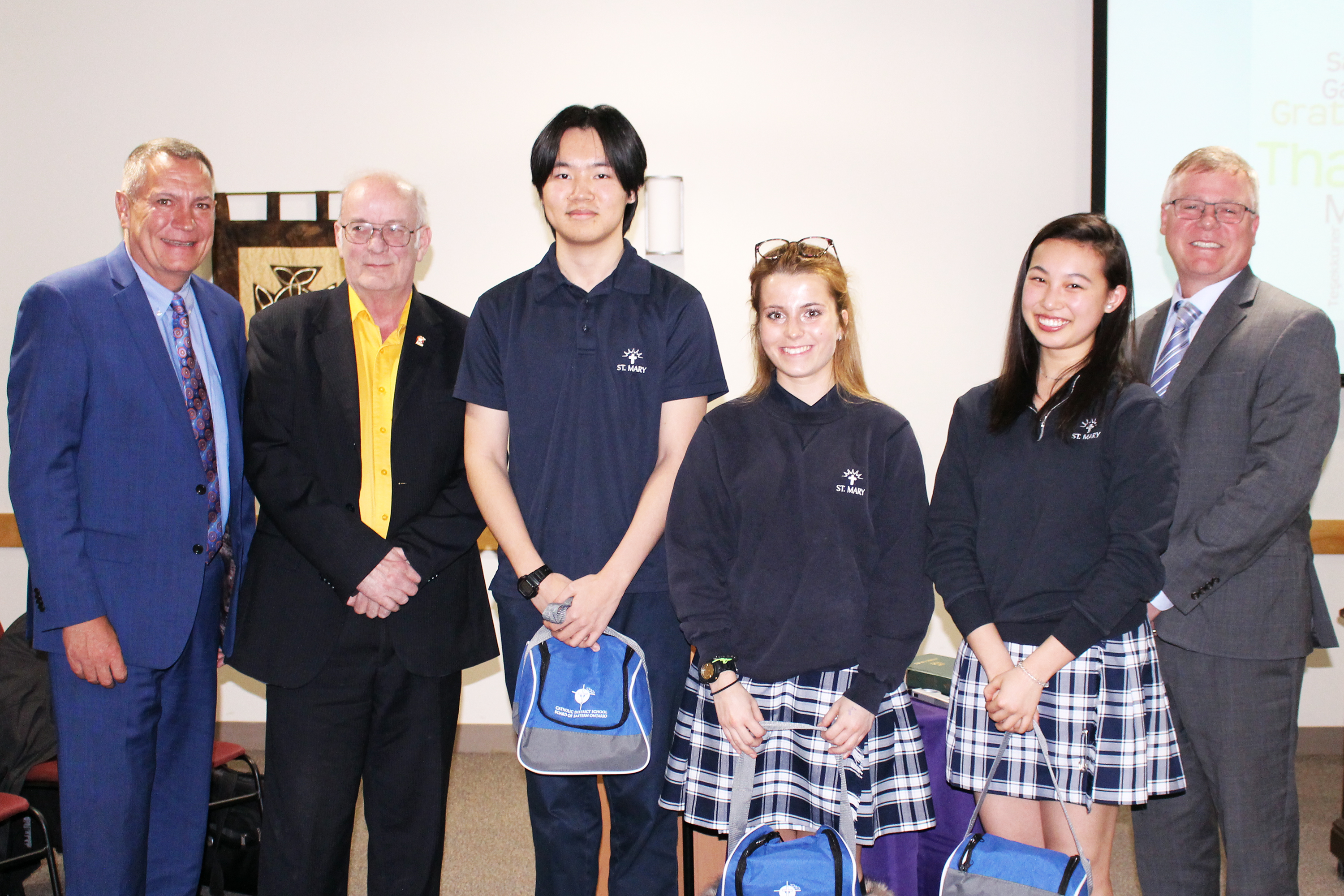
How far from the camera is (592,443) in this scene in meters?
2.07

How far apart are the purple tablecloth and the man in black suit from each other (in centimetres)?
112

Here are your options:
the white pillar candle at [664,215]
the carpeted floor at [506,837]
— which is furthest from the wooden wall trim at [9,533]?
the white pillar candle at [664,215]

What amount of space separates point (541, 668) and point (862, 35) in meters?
3.04

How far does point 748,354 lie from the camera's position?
3.97 metres

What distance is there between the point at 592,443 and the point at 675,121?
228cm

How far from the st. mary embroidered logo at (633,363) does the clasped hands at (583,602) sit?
0.46 m

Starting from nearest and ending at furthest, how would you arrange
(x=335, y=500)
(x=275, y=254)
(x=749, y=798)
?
(x=749, y=798), (x=335, y=500), (x=275, y=254)

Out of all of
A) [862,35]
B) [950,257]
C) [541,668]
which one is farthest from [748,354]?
[541,668]

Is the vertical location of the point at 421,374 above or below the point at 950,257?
below

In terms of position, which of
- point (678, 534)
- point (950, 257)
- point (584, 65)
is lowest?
point (678, 534)

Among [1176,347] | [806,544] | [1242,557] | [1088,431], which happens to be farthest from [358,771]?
[1176,347]

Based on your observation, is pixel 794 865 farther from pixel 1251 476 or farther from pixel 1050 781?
pixel 1251 476

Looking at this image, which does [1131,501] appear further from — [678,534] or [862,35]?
[862,35]

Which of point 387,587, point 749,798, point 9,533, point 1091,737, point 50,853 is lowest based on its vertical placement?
point 50,853
